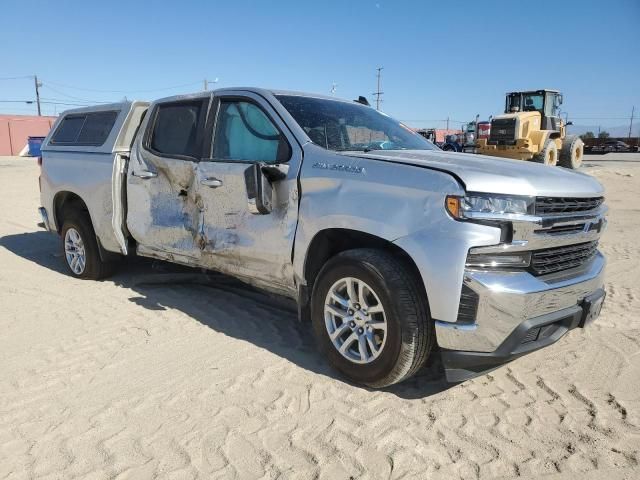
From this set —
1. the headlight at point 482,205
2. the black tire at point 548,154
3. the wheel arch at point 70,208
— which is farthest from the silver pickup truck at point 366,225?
the black tire at point 548,154

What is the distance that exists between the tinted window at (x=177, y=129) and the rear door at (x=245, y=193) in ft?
0.79

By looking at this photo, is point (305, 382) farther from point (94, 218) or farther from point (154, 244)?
point (94, 218)

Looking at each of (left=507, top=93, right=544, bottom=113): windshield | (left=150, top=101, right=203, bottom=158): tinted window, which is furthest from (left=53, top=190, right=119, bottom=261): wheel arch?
(left=507, top=93, right=544, bottom=113): windshield

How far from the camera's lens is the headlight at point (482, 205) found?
2.87 m

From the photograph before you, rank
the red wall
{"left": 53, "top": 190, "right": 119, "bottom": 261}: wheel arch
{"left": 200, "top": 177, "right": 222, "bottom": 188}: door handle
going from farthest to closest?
the red wall < {"left": 53, "top": 190, "right": 119, "bottom": 261}: wheel arch < {"left": 200, "top": 177, "right": 222, "bottom": 188}: door handle

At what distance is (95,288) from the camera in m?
5.70

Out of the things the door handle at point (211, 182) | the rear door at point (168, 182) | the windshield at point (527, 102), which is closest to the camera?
the door handle at point (211, 182)

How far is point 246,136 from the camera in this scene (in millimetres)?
4199

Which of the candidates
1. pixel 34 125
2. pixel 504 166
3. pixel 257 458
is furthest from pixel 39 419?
pixel 34 125

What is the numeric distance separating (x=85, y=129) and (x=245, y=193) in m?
2.98

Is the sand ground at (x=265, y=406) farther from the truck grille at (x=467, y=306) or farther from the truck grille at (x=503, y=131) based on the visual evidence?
the truck grille at (x=503, y=131)

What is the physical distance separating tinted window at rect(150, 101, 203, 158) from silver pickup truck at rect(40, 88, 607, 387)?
15 mm

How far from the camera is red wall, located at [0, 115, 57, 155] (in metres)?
40.2

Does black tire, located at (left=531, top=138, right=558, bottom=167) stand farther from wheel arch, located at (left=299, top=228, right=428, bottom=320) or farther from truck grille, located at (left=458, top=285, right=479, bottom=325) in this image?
truck grille, located at (left=458, top=285, right=479, bottom=325)
